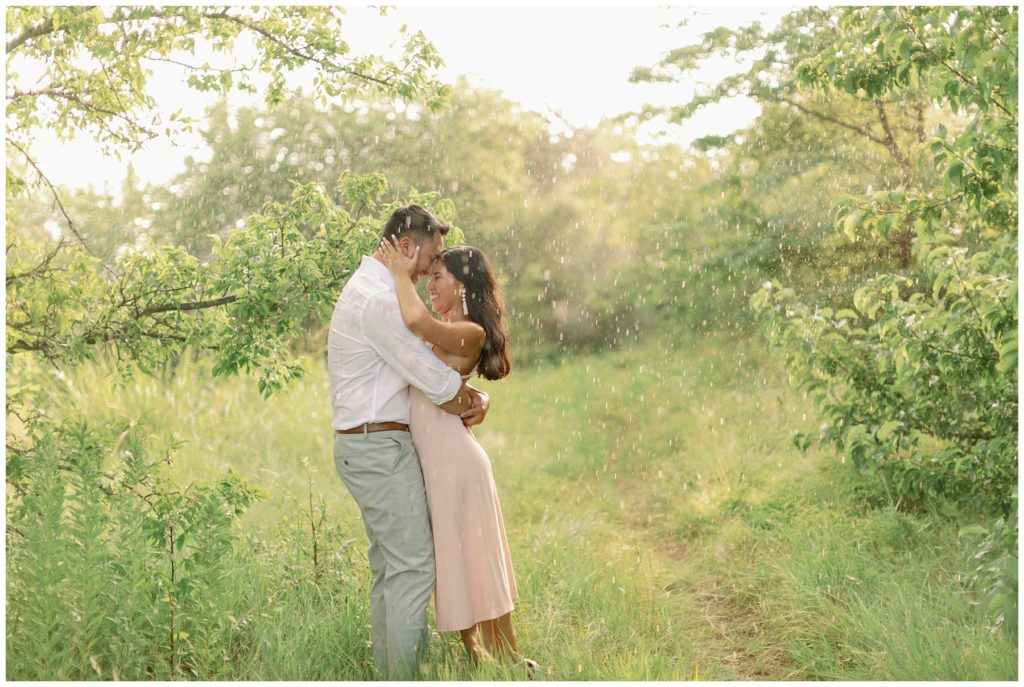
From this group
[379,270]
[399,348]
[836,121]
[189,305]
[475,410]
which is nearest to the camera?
[399,348]

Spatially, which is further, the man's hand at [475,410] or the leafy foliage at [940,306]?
the man's hand at [475,410]

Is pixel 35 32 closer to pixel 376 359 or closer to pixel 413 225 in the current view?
pixel 413 225

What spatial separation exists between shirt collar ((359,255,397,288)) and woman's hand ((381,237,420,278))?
0.03 meters

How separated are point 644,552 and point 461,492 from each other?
291 cm

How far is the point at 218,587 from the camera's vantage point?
13.9 ft

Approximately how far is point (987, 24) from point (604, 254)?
1490cm

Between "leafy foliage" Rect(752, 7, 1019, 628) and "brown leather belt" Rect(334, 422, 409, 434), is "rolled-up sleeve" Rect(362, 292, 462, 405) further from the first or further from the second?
"leafy foliage" Rect(752, 7, 1019, 628)

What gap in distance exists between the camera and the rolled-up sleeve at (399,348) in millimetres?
4227

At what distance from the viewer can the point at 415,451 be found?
4422mm

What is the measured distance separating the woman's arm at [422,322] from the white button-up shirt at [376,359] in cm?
4

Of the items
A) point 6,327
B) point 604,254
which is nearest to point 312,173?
point 604,254

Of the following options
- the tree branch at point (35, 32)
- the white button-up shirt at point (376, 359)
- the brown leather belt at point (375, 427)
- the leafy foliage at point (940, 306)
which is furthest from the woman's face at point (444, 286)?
the tree branch at point (35, 32)

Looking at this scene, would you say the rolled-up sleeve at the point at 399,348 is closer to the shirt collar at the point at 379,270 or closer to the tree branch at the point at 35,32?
the shirt collar at the point at 379,270

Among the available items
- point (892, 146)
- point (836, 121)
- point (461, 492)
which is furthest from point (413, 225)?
point (892, 146)
